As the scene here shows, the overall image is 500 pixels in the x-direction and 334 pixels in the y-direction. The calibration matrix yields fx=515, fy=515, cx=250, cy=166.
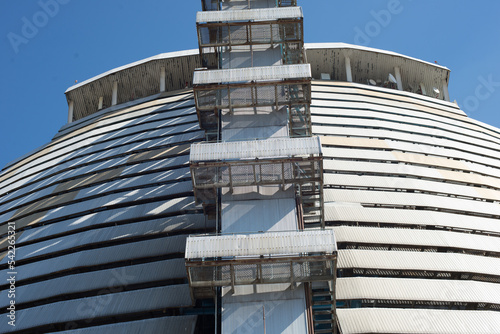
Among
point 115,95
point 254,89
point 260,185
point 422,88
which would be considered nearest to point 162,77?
point 115,95

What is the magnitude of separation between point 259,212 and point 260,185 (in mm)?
1177

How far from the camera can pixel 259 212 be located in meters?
20.4

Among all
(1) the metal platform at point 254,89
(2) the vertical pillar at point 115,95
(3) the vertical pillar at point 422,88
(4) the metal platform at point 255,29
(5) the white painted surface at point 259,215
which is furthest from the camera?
(3) the vertical pillar at point 422,88

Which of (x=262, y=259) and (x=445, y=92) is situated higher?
(x=445, y=92)

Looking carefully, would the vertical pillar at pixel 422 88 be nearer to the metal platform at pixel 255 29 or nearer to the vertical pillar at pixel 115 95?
the metal platform at pixel 255 29

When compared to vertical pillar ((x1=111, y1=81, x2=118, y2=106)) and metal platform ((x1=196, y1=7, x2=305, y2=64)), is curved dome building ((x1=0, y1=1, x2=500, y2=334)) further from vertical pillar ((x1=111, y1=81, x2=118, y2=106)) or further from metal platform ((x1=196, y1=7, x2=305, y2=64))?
vertical pillar ((x1=111, y1=81, x2=118, y2=106))

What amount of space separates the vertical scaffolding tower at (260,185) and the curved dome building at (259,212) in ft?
0.21

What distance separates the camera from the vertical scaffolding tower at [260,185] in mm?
17844

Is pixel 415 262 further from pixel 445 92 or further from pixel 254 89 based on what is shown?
pixel 445 92

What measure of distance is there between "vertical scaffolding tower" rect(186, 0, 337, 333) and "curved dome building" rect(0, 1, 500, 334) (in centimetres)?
6

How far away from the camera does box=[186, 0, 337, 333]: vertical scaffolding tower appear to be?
17844 mm

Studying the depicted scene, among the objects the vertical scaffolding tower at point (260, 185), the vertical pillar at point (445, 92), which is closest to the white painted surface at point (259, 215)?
the vertical scaffolding tower at point (260, 185)

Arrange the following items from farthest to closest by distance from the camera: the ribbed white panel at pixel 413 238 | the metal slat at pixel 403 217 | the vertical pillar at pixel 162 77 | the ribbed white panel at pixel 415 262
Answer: the vertical pillar at pixel 162 77, the metal slat at pixel 403 217, the ribbed white panel at pixel 413 238, the ribbed white panel at pixel 415 262

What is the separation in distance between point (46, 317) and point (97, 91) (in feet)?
81.8
